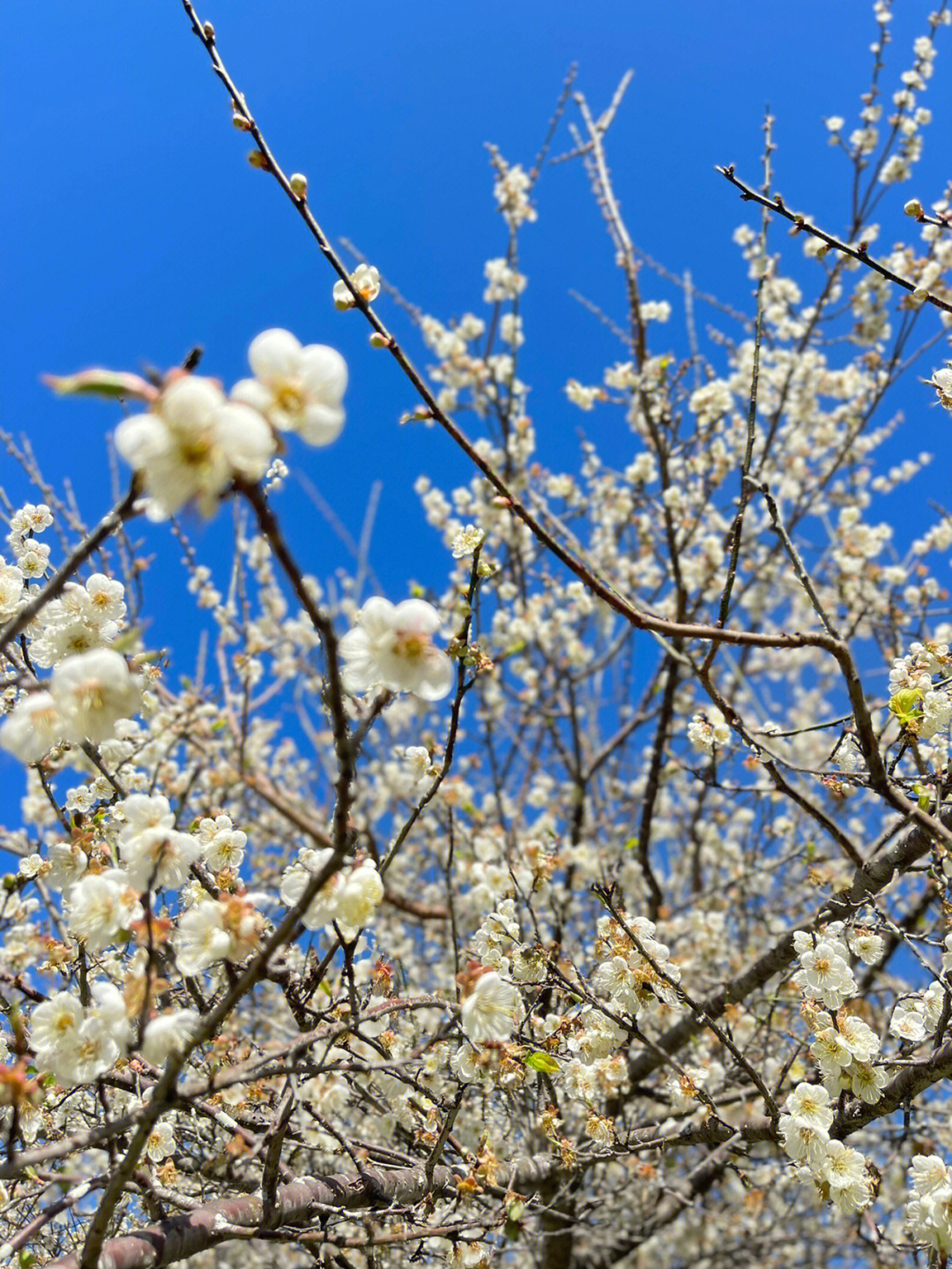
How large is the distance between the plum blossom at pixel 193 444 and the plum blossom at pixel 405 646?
43 centimetres

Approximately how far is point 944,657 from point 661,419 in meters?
2.91

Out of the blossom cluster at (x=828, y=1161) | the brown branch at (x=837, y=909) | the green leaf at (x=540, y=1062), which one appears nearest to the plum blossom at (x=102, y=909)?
the green leaf at (x=540, y=1062)

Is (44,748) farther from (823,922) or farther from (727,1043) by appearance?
(823,922)

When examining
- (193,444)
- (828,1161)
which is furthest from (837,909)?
(193,444)

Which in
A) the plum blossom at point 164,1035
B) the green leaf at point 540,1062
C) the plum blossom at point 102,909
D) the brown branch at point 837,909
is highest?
the brown branch at point 837,909

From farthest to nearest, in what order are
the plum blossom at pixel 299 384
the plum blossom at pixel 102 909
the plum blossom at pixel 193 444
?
the plum blossom at pixel 102 909 → the plum blossom at pixel 299 384 → the plum blossom at pixel 193 444

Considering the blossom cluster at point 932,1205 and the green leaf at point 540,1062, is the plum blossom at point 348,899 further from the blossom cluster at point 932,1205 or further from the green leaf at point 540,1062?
the blossom cluster at point 932,1205

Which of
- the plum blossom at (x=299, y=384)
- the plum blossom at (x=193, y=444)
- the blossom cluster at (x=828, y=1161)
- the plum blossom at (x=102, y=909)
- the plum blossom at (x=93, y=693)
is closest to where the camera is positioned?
the plum blossom at (x=193, y=444)

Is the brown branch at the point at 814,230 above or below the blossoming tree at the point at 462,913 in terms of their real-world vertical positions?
above

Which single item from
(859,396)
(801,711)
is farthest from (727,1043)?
(801,711)

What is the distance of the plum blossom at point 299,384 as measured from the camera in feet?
3.63

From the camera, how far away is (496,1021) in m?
1.72

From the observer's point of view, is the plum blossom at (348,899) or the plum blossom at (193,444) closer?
the plum blossom at (193,444)

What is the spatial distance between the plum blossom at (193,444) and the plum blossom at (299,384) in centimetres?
9
